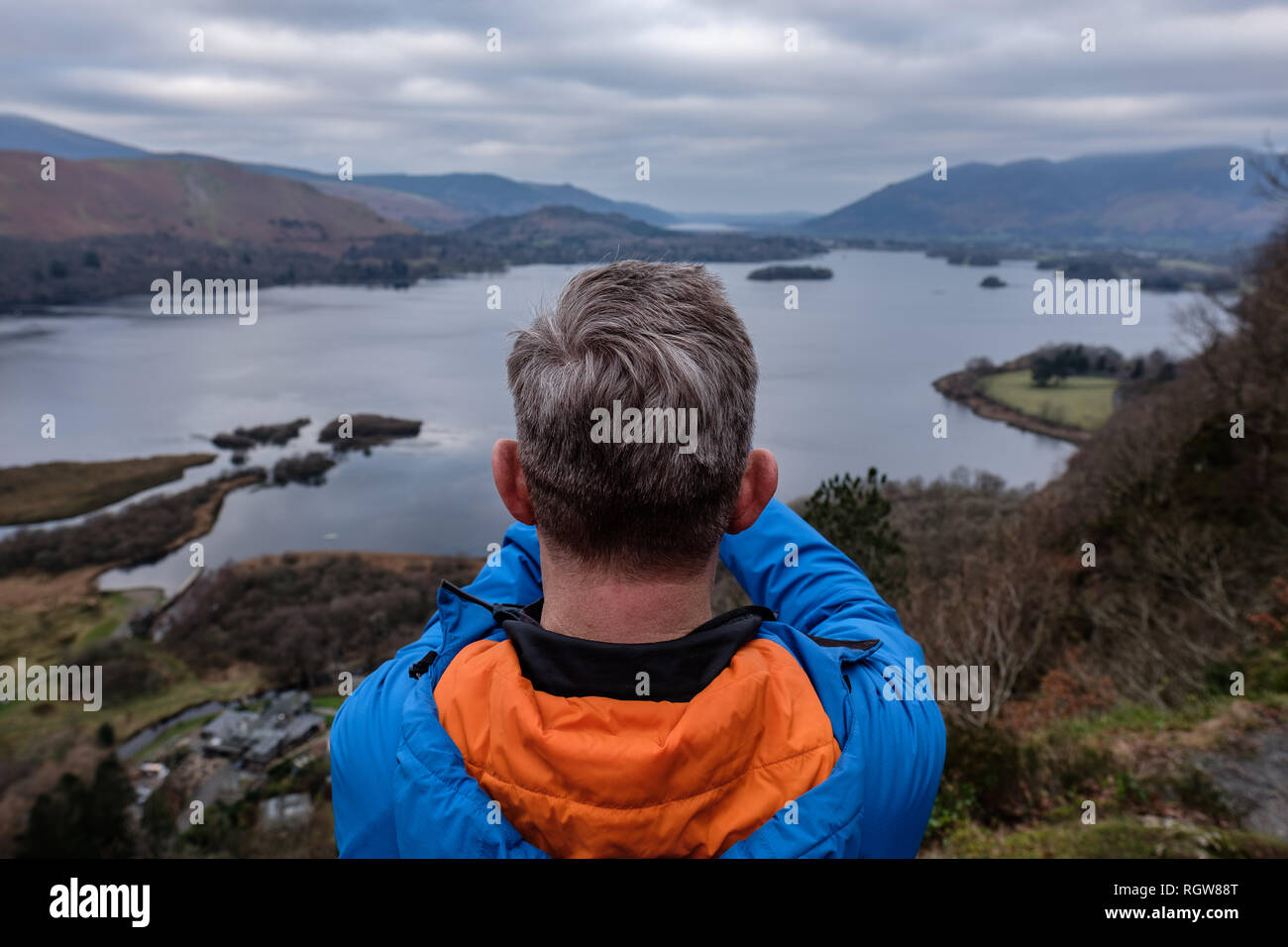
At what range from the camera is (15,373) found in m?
66.4

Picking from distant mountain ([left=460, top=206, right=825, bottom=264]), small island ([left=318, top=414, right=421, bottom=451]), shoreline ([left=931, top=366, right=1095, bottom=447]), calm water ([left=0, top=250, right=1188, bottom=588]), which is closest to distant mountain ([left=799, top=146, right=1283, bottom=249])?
distant mountain ([left=460, top=206, right=825, bottom=264])

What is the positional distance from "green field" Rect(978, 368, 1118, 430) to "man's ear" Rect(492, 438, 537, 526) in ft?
156

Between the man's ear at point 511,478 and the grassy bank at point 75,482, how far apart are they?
58.5 m

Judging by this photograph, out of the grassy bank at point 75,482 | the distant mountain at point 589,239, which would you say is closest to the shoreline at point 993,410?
the distant mountain at point 589,239

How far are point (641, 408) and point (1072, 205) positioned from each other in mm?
191504

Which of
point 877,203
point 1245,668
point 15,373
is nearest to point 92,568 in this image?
point 15,373

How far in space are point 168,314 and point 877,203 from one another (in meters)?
143

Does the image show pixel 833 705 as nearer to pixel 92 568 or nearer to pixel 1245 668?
pixel 1245 668

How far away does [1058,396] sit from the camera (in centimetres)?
4606

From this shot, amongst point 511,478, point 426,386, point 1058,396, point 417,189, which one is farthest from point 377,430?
point 417,189

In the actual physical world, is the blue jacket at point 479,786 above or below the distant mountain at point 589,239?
below

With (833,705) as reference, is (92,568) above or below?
below

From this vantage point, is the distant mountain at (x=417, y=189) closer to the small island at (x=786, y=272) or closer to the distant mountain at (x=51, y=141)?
the distant mountain at (x=51, y=141)

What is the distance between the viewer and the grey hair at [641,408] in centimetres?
108
